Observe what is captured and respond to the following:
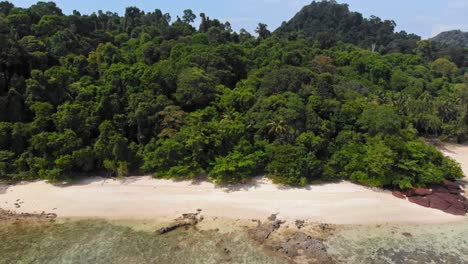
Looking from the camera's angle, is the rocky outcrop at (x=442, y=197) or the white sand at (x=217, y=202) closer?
the white sand at (x=217, y=202)

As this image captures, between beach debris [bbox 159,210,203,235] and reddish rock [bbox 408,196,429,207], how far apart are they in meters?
16.9

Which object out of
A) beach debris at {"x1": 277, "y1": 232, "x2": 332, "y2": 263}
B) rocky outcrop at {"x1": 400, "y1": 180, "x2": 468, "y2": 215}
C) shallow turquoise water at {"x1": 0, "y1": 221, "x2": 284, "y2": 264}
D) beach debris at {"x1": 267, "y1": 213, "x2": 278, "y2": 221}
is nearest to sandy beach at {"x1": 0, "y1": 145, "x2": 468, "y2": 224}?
beach debris at {"x1": 267, "y1": 213, "x2": 278, "y2": 221}

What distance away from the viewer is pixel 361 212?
74.6 ft

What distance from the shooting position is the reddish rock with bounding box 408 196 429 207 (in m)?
23.8

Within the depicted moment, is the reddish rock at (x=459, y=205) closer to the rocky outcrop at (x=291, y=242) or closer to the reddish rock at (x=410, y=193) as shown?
the reddish rock at (x=410, y=193)

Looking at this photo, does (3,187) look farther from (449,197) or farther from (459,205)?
(459,205)

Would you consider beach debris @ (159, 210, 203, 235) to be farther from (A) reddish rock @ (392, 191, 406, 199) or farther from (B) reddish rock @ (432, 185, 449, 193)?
(B) reddish rock @ (432, 185, 449, 193)

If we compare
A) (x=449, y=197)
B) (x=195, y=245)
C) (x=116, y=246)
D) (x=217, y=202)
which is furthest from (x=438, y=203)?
(x=116, y=246)

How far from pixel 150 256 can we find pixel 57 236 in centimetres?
701

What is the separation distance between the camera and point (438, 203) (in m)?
23.7

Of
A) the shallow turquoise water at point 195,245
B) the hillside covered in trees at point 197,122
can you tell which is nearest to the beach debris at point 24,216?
the shallow turquoise water at point 195,245

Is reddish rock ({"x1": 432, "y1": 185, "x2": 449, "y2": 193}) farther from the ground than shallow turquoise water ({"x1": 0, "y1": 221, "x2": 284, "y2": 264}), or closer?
farther from the ground

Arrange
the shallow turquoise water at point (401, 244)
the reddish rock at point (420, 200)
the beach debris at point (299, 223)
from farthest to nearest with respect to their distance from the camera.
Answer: the reddish rock at point (420, 200) → the beach debris at point (299, 223) → the shallow turquoise water at point (401, 244)

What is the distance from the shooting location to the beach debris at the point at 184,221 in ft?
68.8
